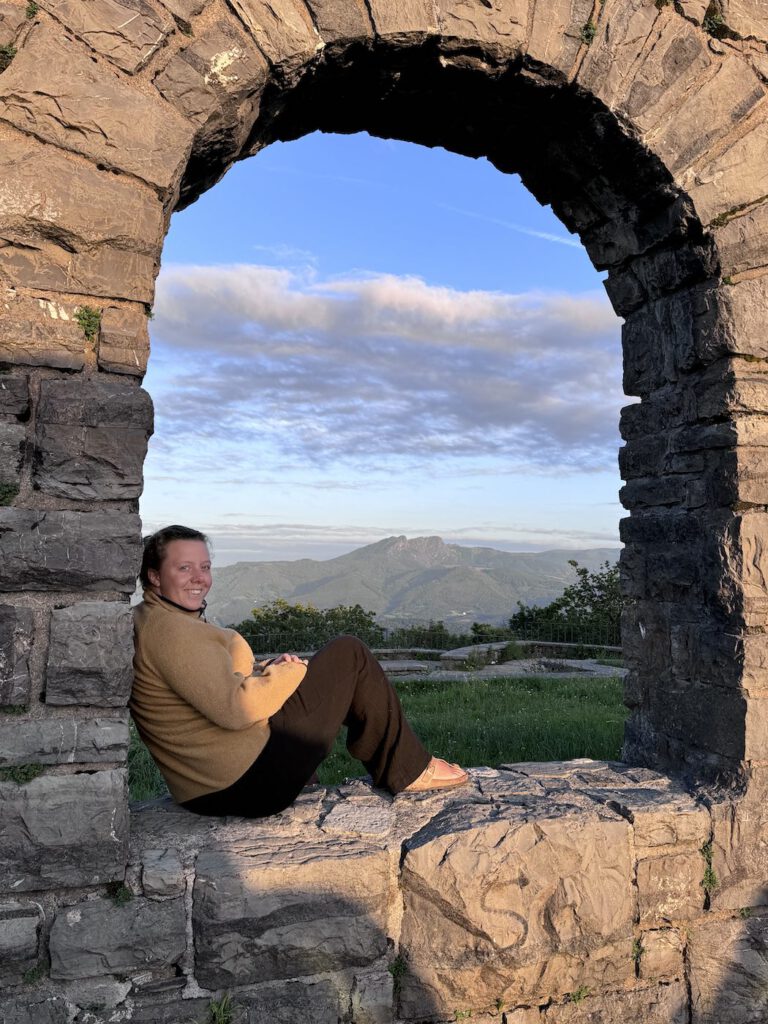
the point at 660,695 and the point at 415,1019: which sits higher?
the point at 660,695

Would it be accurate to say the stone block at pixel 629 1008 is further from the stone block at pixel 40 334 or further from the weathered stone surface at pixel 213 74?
the weathered stone surface at pixel 213 74

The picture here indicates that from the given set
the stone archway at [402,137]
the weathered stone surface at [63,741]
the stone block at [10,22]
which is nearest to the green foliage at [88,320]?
the stone archway at [402,137]

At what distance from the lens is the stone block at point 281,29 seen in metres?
2.63

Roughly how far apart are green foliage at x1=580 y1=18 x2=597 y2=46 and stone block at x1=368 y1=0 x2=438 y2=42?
573mm

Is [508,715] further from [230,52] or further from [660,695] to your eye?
[230,52]

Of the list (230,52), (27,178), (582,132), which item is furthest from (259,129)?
(582,132)

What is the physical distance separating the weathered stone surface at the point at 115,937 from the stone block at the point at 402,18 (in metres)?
2.88

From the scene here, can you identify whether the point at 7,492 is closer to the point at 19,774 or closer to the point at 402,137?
the point at 19,774

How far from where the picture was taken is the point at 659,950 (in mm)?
2844

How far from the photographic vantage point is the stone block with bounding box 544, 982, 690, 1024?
2.72m

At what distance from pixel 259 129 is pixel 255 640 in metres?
9.88

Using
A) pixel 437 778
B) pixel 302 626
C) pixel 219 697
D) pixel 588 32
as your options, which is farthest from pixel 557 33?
pixel 302 626

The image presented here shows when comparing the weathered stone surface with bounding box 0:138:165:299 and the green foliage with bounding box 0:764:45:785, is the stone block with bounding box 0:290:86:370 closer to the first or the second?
the weathered stone surface with bounding box 0:138:165:299

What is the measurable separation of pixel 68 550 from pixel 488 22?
2276mm
